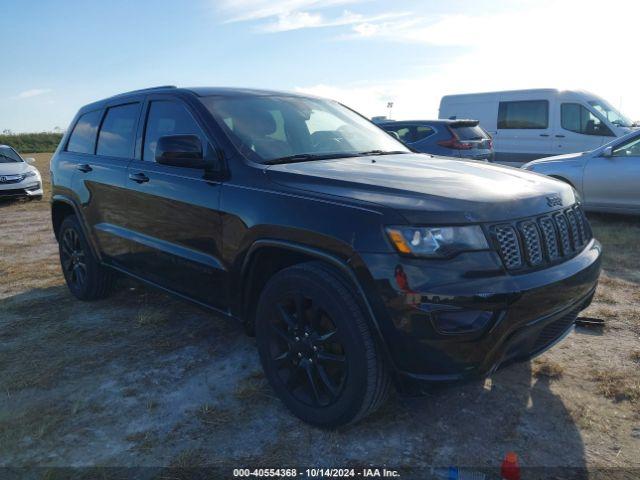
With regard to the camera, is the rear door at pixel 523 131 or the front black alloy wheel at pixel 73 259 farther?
the rear door at pixel 523 131

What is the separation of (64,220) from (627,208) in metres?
7.37

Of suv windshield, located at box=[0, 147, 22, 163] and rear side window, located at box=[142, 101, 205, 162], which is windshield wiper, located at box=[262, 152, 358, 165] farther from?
suv windshield, located at box=[0, 147, 22, 163]

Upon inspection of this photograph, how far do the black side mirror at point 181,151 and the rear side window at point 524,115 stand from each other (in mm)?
10837

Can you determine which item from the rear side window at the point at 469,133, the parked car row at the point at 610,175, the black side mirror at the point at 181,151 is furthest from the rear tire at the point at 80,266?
the rear side window at the point at 469,133

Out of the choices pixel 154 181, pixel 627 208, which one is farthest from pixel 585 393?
pixel 627 208

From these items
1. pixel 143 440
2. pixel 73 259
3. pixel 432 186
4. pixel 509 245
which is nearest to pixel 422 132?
pixel 73 259

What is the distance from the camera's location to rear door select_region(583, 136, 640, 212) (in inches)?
297

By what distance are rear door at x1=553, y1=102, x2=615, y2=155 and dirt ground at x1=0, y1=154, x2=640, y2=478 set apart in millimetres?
8200

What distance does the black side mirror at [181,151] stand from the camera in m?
3.12

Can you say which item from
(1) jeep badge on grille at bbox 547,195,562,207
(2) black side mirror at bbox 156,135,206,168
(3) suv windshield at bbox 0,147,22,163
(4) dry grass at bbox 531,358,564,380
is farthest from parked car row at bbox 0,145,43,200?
(1) jeep badge on grille at bbox 547,195,562,207

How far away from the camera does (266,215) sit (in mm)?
2822

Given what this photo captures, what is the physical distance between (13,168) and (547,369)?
42.6 ft

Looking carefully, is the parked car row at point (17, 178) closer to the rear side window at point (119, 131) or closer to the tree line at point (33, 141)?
the rear side window at point (119, 131)

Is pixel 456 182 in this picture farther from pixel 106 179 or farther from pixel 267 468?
pixel 106 179
